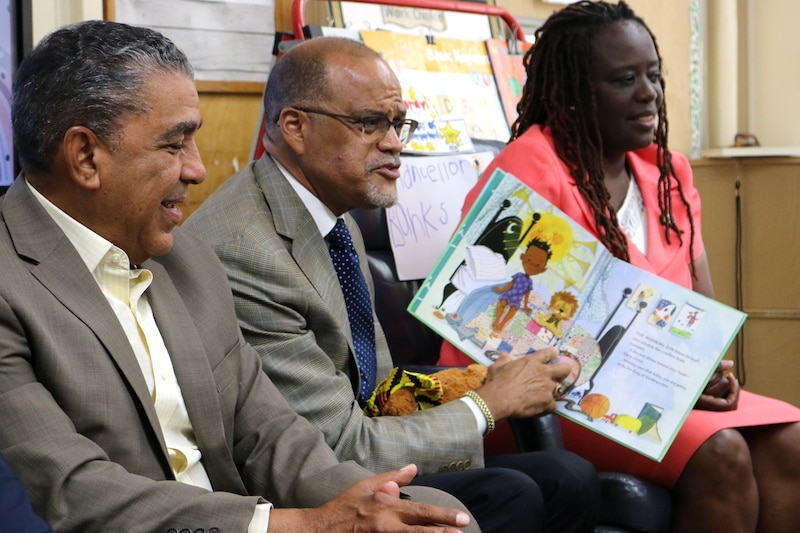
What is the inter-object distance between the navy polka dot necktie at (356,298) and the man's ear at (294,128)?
17 cm

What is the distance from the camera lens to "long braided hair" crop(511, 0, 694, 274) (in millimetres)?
2594

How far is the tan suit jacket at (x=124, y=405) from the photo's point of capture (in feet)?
4.29

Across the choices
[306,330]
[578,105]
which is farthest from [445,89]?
[306,330]

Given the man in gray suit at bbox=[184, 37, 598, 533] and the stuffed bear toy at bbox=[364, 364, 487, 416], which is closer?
the man in gray suit at bbox=[184, 37, 598, 533]

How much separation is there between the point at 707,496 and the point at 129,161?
55.6 inches

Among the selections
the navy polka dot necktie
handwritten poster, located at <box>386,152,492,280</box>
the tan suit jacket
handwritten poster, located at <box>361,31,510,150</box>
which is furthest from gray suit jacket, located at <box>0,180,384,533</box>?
handwritten poster, located at <box>361,31,510,150</box>

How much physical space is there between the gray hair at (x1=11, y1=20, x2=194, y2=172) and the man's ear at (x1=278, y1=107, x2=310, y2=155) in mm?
652

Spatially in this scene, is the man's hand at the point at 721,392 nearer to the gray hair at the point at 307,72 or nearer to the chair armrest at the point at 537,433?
the chair armrest at the point at 537,433

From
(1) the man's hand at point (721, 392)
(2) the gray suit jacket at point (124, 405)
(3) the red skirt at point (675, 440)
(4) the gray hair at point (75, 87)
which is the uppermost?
(4) the gray hair at point (75, 87)

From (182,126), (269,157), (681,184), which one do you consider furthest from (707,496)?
(182,126)

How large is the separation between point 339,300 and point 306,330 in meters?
0.11

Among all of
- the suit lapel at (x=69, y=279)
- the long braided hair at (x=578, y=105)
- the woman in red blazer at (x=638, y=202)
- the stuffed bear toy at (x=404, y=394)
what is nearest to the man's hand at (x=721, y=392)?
the woman in red blazer at (x=638, y=202)

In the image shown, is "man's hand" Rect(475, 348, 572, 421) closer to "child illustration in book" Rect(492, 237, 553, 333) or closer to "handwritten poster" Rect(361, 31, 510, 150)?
"child illustration in book" Rect(492, 237, 553, 333)

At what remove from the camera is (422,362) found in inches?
102
